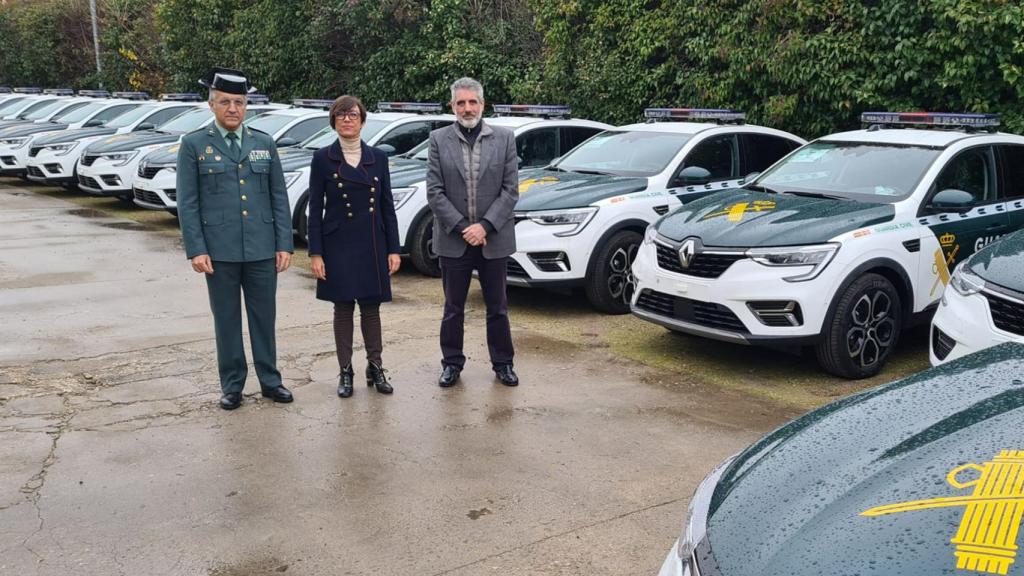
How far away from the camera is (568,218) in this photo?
8.33 meters

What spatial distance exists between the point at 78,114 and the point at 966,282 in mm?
18653

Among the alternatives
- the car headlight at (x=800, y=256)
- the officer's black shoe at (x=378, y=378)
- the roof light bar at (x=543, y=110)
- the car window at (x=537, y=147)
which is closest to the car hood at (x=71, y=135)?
the roof light bar at (x=543, y=110)

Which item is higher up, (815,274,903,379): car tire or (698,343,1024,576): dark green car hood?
(698,343,1024,576): dark green car hood

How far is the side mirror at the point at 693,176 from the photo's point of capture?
8.46 m

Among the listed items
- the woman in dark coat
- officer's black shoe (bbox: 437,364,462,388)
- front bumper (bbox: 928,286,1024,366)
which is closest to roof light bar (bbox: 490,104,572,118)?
the woman in dark coat

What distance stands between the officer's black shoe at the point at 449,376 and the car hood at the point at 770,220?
5.73 ft

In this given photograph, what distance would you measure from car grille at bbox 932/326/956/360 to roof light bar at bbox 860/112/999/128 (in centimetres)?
303

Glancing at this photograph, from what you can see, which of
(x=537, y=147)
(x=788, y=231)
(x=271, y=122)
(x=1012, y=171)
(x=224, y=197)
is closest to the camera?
(x=224, y=197)

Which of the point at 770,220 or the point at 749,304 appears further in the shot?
the point at 770,220

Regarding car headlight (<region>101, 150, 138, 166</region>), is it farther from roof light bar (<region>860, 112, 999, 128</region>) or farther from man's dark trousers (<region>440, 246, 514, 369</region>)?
roof light bar (<region>860, 112, 999, 128</region>)

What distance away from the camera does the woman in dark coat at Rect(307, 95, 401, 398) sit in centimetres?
613

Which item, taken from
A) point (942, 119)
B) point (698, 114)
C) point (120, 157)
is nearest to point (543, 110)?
point (698, 114)

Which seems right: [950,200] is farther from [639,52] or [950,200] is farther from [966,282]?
[639,52]

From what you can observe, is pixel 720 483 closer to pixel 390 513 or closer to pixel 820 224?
pixel 390 513
